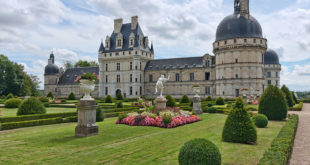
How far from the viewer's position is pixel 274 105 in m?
18.2

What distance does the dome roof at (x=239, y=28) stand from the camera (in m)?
45.1

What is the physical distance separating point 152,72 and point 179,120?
144 ft

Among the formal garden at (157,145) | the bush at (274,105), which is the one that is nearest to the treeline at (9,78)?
the formal garden at (157,145)

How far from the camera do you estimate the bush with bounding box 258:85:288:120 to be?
1803 cm

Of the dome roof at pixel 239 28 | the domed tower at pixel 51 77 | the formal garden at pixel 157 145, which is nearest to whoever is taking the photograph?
the formal garden at pixel 157 145

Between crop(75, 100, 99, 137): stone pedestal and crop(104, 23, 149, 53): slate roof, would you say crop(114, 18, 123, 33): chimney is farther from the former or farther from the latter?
crop(75, 100, 99, 137): stone pedestal

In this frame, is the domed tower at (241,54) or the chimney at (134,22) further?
the chimney at (134,22)

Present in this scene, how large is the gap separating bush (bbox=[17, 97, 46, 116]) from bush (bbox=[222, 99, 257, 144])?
51.1ft

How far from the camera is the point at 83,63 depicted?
84.0m

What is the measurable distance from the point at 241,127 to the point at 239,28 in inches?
1559

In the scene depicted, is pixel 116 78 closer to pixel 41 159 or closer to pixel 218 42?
pixel 218 42

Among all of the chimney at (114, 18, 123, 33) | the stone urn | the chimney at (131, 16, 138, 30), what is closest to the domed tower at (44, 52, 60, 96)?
the chimney at (114, 18, 123, 33)

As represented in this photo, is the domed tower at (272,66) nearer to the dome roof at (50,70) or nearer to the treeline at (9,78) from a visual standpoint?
the dome roof at (50,70)

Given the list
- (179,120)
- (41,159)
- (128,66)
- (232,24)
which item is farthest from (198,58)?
(41,159)
